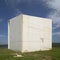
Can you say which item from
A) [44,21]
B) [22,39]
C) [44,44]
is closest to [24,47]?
[22,39]

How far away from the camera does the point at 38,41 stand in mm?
26953

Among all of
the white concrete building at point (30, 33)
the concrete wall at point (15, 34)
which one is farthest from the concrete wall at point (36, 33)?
the concrete wall at point (15, 34)

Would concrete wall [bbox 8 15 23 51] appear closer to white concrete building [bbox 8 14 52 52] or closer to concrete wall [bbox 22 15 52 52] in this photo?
white concrete building [bbox 8 14 52 52]

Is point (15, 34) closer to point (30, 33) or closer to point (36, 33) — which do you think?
point (30, 33)

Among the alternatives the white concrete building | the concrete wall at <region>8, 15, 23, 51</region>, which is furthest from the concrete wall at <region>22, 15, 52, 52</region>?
the concrete wall at <region>8, 15, 23, 51</region>

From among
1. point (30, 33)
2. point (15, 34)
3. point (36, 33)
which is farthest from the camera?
point (15, 34)

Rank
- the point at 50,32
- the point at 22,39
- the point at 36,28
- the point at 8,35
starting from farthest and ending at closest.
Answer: the point at 8,35 < the point at 50,32 < the point at 36,28 < the point at 22,39

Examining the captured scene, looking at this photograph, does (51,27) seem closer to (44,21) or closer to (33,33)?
(44,21)

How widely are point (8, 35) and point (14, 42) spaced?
438 cm

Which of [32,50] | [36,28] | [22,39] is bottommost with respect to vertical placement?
[32,50]

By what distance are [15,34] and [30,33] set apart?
348cm

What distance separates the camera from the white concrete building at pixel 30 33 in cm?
2506

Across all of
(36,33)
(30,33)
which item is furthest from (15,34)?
(36,33)

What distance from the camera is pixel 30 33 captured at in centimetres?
2559
